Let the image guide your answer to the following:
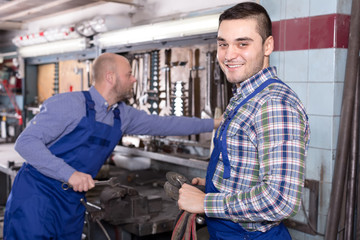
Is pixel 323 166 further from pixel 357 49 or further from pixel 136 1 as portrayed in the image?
pixel 136 1

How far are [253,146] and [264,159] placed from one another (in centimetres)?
7

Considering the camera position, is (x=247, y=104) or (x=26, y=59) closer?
(x=247, y=104)

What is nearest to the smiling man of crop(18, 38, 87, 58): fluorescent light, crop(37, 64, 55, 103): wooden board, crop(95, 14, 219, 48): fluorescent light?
crop(95, 14, 219, 48): fluorescent light

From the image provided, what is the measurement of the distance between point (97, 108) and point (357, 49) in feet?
4.39

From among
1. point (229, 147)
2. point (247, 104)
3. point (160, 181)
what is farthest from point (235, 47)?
point (160, 181)

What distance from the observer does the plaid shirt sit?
114 centimetres

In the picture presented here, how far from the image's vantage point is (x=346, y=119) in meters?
2.05

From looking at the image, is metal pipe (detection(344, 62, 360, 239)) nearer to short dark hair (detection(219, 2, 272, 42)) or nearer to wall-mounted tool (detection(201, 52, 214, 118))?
short dark hair (detection(219, 2, 272, 42))

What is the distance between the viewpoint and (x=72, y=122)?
219cm

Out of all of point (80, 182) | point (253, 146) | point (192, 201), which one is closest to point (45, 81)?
point (80, 182)

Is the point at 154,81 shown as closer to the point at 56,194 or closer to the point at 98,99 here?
the point at 98,99

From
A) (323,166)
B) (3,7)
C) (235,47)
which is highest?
(3,7)

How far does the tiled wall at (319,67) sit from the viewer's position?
6.88 ft

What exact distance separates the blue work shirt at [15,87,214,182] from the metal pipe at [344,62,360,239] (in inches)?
30.5
